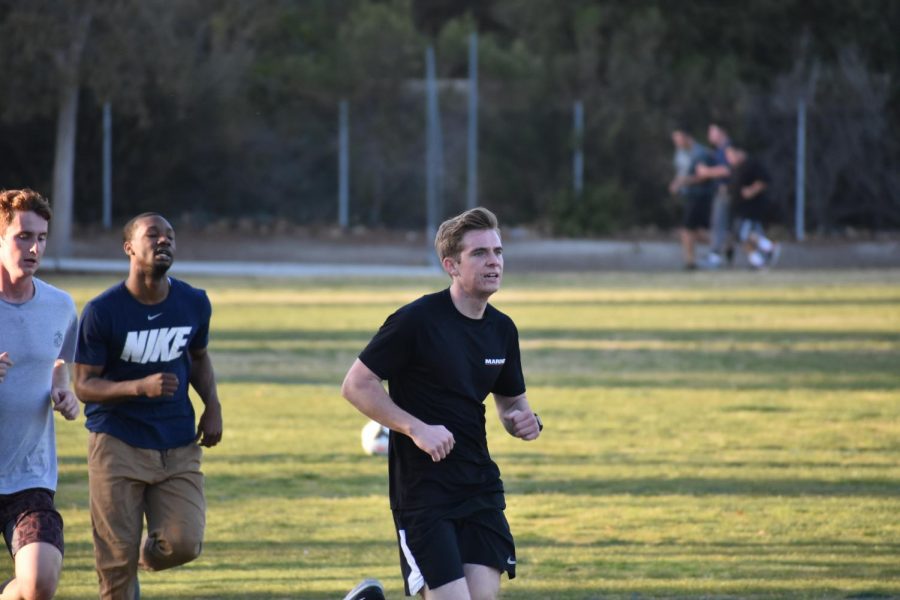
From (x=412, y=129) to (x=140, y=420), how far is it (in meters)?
28.0

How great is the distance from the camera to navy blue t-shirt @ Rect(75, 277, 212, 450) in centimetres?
640

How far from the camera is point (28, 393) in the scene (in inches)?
245

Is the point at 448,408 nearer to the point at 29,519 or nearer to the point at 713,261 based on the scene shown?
the point at 29,519

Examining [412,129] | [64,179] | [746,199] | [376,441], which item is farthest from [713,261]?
[376,441]

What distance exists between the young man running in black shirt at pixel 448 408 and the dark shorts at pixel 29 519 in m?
1.33

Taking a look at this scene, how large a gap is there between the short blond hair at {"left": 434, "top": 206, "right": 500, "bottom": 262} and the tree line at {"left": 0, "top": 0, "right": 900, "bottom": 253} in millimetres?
26946

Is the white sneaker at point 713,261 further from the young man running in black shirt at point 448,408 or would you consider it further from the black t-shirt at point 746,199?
the young man running in black shirt at point 448,408

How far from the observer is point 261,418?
44.0ft

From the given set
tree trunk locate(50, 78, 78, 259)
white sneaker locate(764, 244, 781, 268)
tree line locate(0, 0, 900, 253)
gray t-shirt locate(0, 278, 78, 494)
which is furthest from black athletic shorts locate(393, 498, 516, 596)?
tree trunk locate(50, 78, 78, 259)

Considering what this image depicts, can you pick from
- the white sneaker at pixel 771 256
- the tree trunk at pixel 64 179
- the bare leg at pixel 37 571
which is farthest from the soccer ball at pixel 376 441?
the tree trunk at pixel 64 179

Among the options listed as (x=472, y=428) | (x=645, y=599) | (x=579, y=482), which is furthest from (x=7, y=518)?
(x=579, y=482)

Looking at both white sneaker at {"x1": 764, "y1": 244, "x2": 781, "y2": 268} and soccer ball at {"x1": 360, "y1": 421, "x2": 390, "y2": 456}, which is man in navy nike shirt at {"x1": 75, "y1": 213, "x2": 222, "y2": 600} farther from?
white sneaker at {"x1": 764, "y1": 244, "x2": 781, "y2": 268}

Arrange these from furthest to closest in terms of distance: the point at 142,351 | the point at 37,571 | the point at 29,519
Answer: the point at 142,351
the point at 29,519
the point at 37,571

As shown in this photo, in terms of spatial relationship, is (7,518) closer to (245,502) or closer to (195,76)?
(245,502)
